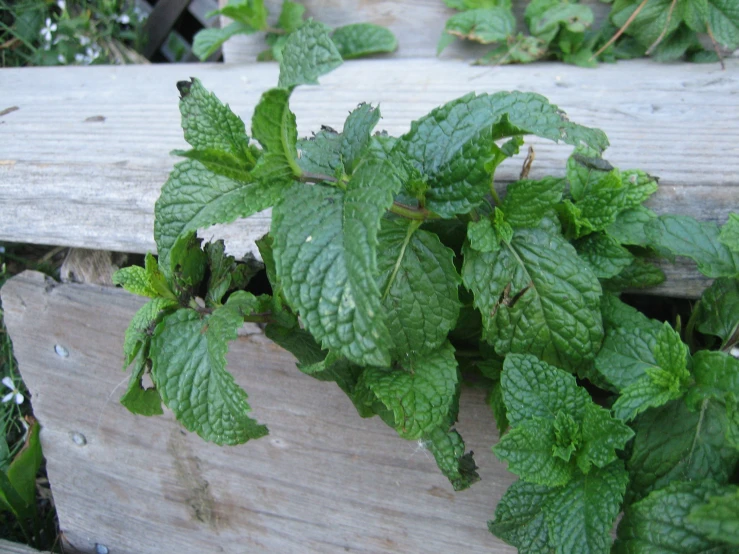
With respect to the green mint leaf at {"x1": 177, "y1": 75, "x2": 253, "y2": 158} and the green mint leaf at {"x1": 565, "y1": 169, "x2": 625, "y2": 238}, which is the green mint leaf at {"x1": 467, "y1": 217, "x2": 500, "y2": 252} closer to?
the green mint leaf at {"x1": 565, "y1": 169, "x2": 625, "y2": 238}

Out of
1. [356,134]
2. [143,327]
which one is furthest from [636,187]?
[143,327]

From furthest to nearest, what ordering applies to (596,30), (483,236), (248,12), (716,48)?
(248,12), (596,30), (716,48), (483,236)

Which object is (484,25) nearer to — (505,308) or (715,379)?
(505,308)

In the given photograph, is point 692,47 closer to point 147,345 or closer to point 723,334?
point 723,334

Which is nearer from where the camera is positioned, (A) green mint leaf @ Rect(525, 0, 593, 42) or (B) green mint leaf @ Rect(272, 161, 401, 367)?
(B) green mint leaf @ Rect(272, 161, 401, 367)

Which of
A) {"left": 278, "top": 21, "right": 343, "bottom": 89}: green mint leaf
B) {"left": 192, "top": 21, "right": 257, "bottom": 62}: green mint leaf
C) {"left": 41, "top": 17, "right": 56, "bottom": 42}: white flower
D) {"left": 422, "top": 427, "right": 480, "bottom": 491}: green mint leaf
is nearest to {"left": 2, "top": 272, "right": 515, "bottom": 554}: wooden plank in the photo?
{"left": 422, "top": 427, "right": 480, "bottom": 491}: green mint leaf

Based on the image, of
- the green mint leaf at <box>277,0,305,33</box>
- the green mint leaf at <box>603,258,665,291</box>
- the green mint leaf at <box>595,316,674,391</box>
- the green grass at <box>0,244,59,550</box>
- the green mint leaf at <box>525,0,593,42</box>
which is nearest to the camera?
the green mint leaf at <box>595,316,674,391</box>
